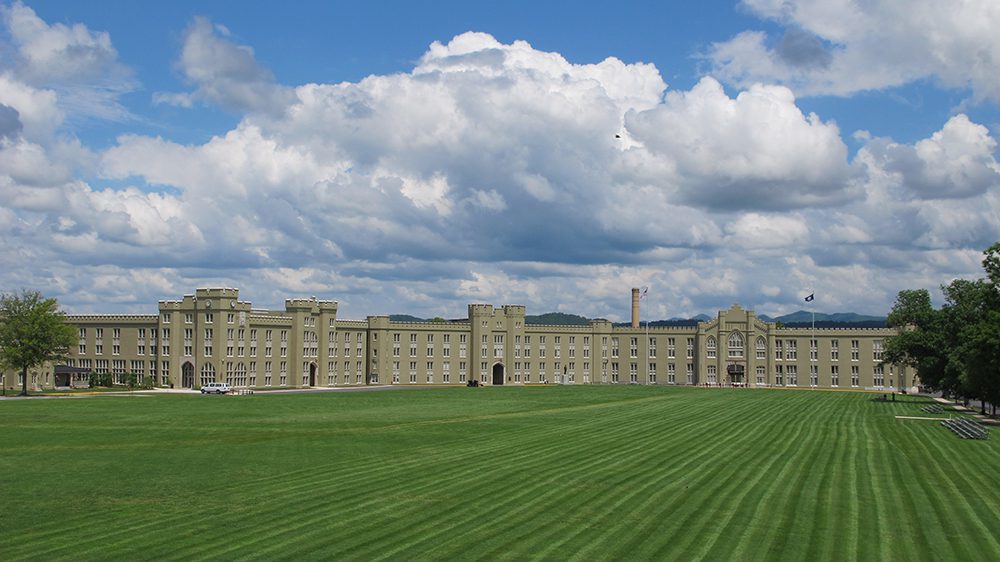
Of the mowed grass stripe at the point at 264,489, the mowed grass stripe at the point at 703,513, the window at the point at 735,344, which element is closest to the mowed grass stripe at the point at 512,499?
the mowed grass stripe at the point at 703,513

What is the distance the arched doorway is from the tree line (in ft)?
Answer: 263

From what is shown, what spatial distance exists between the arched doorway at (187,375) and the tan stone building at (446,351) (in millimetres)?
124

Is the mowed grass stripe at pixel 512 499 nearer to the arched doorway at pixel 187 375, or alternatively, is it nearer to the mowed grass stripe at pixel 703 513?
the mowed grass stripe at pixel 703 513

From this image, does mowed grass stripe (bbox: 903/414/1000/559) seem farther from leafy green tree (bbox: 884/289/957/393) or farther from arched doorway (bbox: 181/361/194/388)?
arched doorway (bbox: 181/361/194/388)

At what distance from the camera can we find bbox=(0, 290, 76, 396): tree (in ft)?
309

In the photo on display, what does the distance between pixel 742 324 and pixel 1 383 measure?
102813mm

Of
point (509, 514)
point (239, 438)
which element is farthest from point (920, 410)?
point (509, 514)

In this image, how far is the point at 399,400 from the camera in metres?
87.4

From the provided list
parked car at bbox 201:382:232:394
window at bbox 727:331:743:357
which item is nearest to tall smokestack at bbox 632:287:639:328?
window at bbox 727:331:743:357

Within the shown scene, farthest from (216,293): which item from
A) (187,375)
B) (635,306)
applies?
(635,306)

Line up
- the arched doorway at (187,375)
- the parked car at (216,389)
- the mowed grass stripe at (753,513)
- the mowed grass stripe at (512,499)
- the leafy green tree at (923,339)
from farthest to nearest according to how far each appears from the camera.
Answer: the arched doorway at (187,375), the parked car at (216,389), the leafy green tree at (923,339), the mowed grass stripe at (512,499), the mowed grass stripe at (753,513)

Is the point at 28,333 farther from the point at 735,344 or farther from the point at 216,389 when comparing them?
the point at 735,344

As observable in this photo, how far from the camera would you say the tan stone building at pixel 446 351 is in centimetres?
11806

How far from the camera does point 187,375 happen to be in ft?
386
